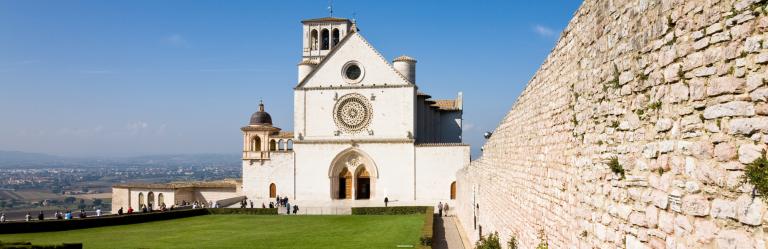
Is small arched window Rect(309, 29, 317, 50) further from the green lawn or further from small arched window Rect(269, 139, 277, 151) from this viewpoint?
the green lawn

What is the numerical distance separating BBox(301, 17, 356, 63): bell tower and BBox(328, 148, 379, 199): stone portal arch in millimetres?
11458

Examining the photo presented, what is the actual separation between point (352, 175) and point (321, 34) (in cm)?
1419

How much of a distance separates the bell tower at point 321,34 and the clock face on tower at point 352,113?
954cm

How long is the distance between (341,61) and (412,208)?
12.3 metres

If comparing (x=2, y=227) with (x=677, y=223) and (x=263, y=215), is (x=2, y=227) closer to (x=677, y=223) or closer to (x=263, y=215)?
(x=263, y=215)

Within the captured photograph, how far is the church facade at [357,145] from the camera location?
45406mm

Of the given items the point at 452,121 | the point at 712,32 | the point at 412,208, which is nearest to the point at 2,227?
the point at 412,208

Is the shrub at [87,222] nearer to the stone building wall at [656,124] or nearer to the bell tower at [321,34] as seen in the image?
the bell tower at [321,34]

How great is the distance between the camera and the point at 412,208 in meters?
39.7

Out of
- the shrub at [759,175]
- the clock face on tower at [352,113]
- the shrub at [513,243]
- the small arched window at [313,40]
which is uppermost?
the small arched window at [313,40]

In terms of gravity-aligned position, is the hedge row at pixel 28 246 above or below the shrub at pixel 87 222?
above

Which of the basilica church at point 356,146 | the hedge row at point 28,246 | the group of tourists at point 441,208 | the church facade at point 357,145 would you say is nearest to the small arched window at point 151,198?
the basilica church at point 356,146

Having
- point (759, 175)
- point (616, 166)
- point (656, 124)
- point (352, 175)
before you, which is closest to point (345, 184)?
point (352, 175)

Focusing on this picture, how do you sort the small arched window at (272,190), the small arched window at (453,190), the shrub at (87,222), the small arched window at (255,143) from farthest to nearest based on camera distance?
the small arched window at (255,143)
the small arched window at (272,190)
the small arched window at (453,190)
the shrub at (87,222)
